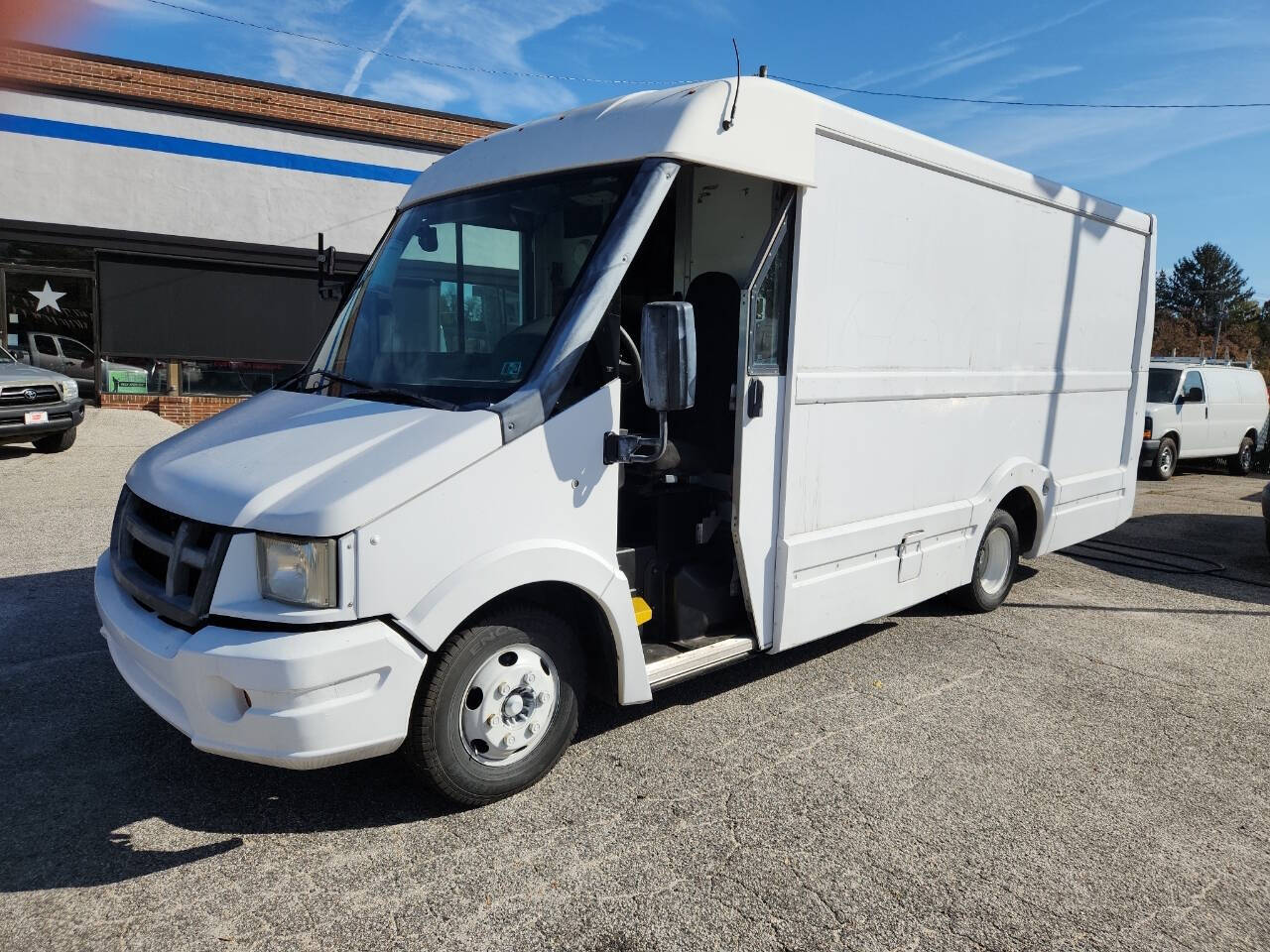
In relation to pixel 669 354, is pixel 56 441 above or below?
below

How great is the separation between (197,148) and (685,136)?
49.8 feet

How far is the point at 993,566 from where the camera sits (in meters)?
6.40

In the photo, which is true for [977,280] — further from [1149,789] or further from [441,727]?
[441,727]

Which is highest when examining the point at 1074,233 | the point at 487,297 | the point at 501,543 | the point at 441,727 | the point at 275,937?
the point at 1074,233

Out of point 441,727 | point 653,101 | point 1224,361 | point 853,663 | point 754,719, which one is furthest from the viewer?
point 1224,361


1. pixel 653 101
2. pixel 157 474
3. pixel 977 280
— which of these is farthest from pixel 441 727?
pixel 977 280

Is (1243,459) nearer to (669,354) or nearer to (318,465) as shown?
(669,354)

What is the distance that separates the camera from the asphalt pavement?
9.41ft

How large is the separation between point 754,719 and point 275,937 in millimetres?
2353

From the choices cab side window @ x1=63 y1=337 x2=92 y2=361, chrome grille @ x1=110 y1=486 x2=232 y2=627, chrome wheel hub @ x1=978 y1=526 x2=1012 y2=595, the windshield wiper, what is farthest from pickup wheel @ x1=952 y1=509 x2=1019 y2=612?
cab side window @ x1=63 y1=337 x2=92 y2=361

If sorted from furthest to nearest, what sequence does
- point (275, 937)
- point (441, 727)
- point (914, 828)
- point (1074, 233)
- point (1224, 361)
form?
point (1224, 361) → point (1074, 233) → point (914, 828) → point (441, 727) → point (275, 937)

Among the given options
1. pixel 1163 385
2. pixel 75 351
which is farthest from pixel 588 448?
pixel 75 351

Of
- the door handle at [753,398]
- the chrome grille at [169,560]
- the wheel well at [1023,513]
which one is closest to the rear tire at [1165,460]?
the wheel well at [1023,513]

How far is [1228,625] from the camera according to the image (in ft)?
21.1
